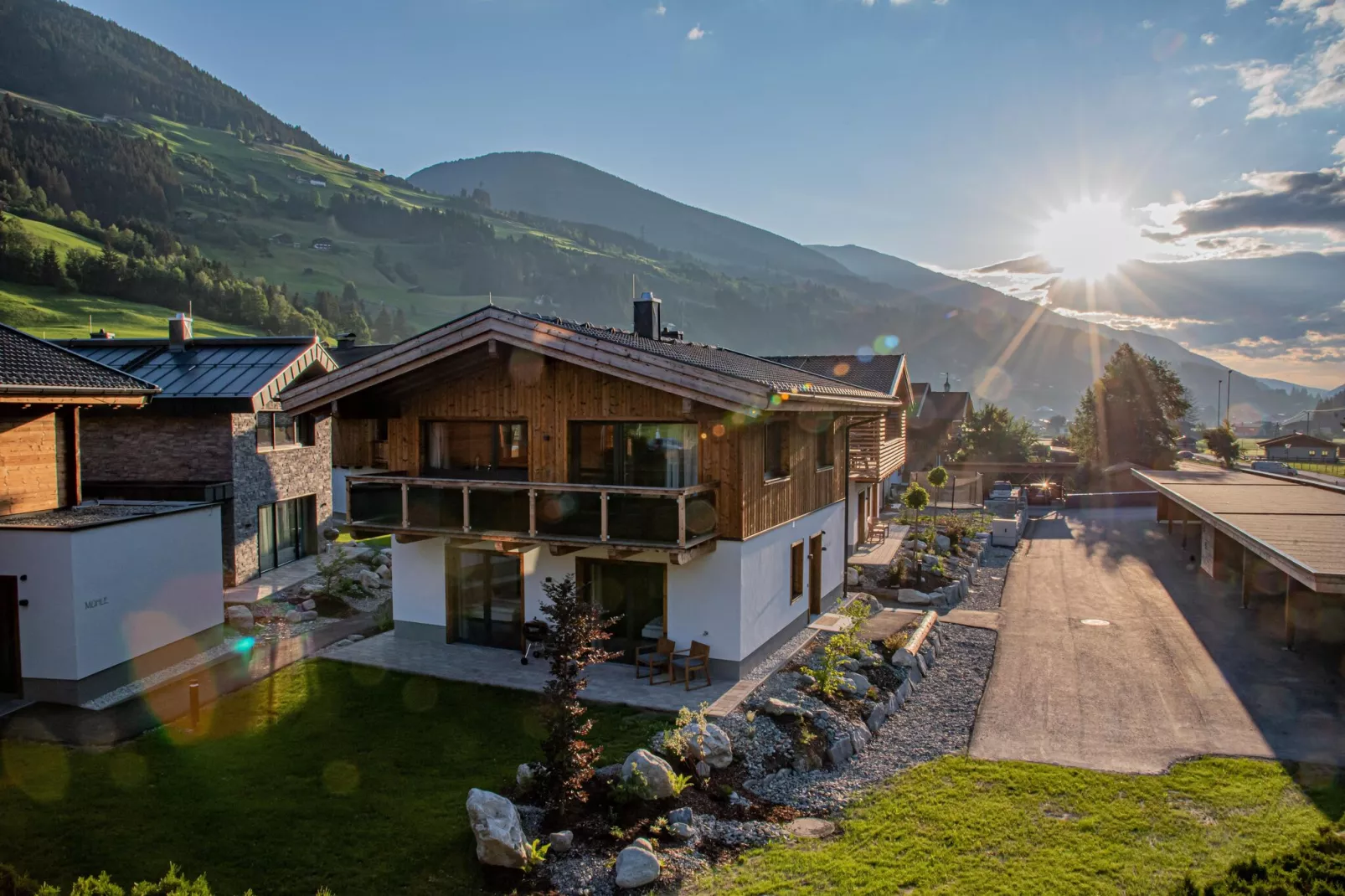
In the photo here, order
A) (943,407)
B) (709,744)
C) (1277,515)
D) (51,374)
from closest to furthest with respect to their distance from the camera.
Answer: (709,744), (51,374), (1277,515), (943,407)

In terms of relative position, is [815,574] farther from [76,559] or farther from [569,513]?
[76,559]

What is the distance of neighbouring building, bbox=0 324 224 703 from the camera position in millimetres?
12648

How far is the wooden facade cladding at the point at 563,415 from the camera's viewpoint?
14.0 meters

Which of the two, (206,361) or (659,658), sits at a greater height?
(206,361)

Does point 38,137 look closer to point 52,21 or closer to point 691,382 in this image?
point 52,21

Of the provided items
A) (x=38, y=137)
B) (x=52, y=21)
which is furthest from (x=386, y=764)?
(x=52, y=21)

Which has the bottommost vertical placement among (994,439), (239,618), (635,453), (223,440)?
(239,618)

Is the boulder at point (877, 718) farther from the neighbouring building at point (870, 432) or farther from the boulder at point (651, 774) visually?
the neighbouring building at point (870, 432)

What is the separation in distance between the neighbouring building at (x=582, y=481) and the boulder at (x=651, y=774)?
3.86 meters

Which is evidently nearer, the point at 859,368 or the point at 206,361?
the point at 206,361

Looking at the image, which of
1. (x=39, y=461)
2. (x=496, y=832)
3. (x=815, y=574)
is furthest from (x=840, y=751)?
(x=39, y=461)

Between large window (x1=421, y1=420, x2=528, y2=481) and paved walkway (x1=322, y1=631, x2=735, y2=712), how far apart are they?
3638 millimetres

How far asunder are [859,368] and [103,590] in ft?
93.0

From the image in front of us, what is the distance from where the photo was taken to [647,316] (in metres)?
19.4
